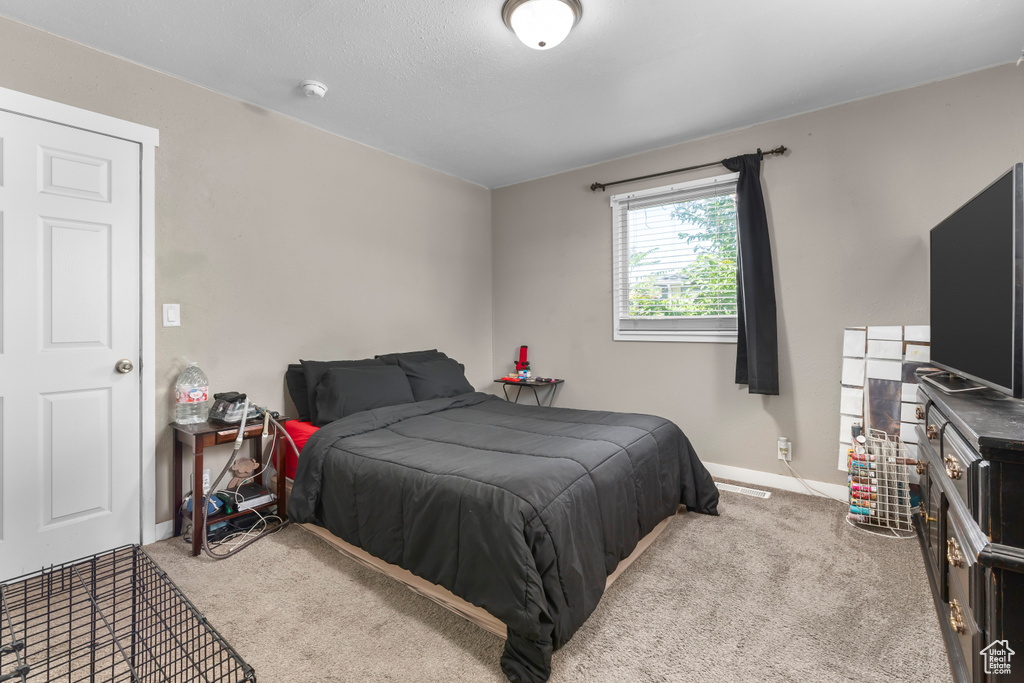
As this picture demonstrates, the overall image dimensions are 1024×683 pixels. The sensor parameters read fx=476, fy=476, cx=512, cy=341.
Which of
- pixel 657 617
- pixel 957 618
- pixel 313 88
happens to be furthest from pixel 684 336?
pixel 313 88

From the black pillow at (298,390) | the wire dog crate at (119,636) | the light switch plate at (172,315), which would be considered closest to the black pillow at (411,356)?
the black pillow at (298,390)

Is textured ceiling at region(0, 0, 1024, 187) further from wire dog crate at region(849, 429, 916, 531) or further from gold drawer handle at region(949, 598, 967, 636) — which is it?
gold drawer handle at region(949, 598, 967, 636)

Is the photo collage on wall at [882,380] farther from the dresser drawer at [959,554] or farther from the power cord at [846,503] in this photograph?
the dresser drawer at [959,554]

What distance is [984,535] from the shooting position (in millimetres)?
1201

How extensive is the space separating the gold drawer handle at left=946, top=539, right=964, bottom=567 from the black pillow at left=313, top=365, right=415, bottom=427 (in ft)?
9.09

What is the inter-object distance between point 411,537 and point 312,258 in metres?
2.19

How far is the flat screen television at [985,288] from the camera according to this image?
1.46 meters

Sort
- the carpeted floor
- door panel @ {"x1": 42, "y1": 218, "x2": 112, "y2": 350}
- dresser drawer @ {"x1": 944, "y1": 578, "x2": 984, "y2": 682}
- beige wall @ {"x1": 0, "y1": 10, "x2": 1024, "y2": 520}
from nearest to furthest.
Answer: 1. dresser drawer @ {"x1": 944, "y1": 578, "x2": 984, "y2": 682}
2. the carpeted floor
3. door panel @ {"x1": 42, "y1": 218, "x2": 112, "y2": 350}
4. beige wall @ {"x1": 0, "y1": 10, "x2": 1024, "y2": 520}

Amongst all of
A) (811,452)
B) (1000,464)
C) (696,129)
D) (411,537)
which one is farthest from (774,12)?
(411,537)

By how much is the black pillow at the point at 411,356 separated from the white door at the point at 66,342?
1524 millimetres

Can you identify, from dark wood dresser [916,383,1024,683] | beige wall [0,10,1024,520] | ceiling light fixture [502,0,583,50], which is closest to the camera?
dark wood dresser [916,383,1024,683]

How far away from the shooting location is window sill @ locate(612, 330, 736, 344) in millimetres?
3498

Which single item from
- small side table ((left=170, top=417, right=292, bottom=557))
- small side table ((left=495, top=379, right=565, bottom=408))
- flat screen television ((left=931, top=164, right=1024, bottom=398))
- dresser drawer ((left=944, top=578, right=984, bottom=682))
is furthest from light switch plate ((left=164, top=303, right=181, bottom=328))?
flat screen television ((left=931, top=164, right=1024, bottom=398))

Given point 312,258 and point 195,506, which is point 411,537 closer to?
point 195,506
